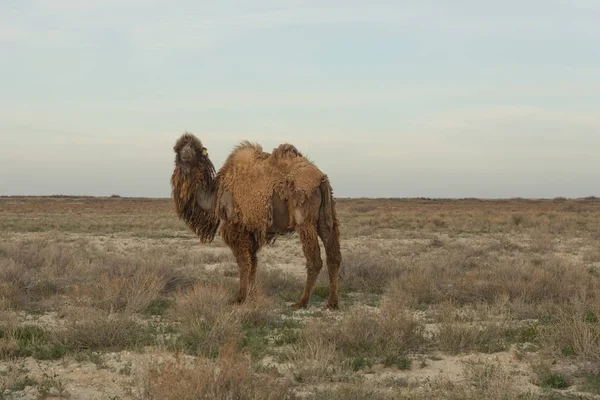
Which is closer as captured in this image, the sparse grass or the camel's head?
the sparse grass

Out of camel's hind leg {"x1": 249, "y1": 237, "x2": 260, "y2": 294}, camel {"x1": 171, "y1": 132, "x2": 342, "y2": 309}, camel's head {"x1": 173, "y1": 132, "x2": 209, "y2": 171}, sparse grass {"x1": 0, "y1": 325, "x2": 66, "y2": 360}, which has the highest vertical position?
camel's head {"x1": 173, "y1": 132, "x2": 209, "y2": 171}

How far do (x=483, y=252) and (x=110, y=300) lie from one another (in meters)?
11.8

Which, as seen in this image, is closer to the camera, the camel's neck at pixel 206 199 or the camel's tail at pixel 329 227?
the camel's tail at pixel 329 227

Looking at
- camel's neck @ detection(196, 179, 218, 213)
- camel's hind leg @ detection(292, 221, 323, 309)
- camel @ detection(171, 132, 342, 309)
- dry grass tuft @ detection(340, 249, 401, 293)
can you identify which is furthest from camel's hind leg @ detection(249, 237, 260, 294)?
dry grass tuft @ detection(340, 249, 401, 293)

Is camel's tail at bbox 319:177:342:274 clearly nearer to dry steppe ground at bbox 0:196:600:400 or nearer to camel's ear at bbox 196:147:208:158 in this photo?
dry steppe ground at bbox 0:196:600:400

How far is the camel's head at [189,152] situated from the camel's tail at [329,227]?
2108 millimetres

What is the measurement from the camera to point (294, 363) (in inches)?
228

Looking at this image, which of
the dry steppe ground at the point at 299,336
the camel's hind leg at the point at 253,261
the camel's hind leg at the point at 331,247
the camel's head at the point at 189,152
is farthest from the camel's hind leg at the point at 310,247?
the camel's head at the point at 189,152

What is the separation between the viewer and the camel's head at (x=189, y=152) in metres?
9.54

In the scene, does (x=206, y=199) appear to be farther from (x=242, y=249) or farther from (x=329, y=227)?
(x=329, y=227)

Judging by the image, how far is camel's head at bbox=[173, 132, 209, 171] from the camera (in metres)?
9.54

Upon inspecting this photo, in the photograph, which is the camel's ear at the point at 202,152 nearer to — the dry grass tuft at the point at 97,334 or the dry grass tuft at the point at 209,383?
the dry grass tuft at the point at 97,334

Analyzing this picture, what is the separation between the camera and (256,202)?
9.24 metres

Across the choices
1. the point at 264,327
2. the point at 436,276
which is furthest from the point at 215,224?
the point at 436,276
